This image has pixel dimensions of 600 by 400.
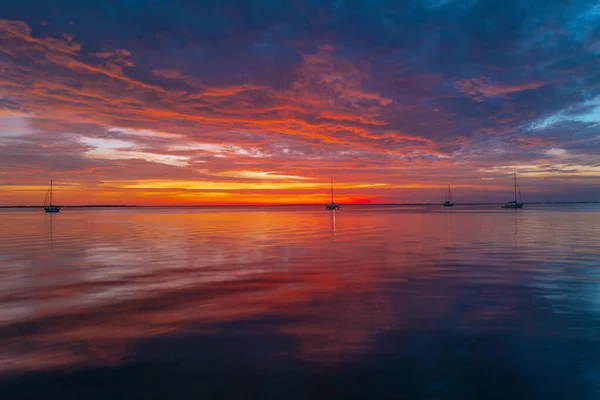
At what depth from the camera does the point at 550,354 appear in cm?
940

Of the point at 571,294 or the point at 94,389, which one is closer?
the point at 94,389

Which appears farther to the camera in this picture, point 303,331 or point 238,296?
point 238,296

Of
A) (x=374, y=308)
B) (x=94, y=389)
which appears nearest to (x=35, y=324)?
(x=94, y=389)

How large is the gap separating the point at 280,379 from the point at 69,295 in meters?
11.7

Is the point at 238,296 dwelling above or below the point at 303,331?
above

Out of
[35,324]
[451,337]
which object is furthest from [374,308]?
[35,324]

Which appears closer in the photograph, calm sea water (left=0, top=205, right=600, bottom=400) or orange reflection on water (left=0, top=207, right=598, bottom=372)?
calm sea water (left=0, top=205, right=600, bottom=400)

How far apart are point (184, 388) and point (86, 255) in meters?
23.9

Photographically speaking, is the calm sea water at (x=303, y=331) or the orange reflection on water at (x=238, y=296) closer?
the calm sea water at (x=303, y=331)

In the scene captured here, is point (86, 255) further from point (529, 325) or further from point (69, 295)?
point (529, 325)

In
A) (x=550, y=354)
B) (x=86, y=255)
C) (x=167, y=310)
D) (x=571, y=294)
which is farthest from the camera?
(x=86, y=255)

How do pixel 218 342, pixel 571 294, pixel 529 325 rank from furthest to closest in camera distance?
1. pixel 571 294
2. pixel 529 325
3. pixel 218 342

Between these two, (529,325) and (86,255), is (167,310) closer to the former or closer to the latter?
(529,325)

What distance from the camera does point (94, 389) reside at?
7750 mm
